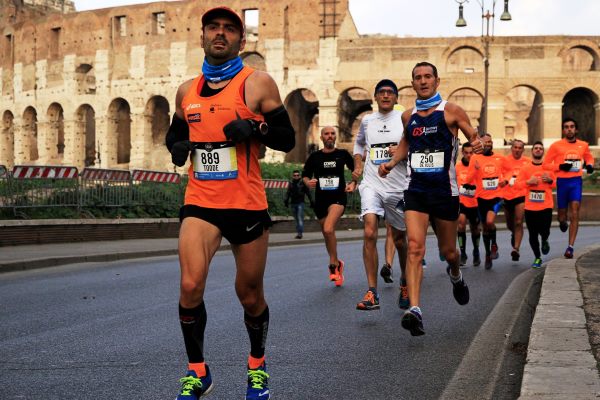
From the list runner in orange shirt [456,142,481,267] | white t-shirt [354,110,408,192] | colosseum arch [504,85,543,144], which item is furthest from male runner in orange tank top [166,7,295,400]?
colosseum arch [504,85,543,144]

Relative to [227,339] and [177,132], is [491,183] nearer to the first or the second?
[227,339]

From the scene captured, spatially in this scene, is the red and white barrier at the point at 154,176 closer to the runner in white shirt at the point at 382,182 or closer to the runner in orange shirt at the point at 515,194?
the runner in orange shirt at the point at 515,194

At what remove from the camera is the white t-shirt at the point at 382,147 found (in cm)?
848

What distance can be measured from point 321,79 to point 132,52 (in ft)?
45.1

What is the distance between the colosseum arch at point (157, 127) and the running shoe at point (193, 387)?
52220 mm

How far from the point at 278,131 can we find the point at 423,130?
2.73 metres

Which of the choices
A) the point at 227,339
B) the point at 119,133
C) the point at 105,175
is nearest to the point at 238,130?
the point at 227,339

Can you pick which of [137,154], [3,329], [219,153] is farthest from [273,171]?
[219,153]

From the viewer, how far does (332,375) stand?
16.0 ft

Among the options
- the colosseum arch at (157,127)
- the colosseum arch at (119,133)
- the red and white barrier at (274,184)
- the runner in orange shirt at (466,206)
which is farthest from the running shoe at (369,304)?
the colosseum arch at (119,133)

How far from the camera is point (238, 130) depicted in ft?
13.4

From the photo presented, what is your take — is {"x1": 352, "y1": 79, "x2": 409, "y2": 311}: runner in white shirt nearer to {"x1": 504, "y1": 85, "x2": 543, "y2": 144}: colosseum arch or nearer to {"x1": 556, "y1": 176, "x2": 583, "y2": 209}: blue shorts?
{"x1": 556, "y1": 176, "x2": 583, "y2": 209}: blue shorts

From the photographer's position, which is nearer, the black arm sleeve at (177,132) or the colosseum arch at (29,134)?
the black arm sleeve at (177,132)

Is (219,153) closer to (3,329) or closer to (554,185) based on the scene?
(3,329)
